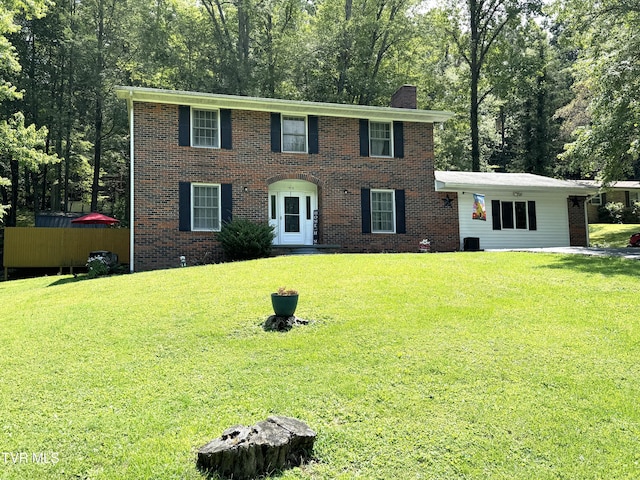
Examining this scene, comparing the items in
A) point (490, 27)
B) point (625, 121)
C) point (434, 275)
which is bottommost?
point (434, 275)

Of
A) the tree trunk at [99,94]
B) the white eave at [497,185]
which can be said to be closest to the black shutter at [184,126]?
the white eave at [497,185]

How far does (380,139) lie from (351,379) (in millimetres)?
13360

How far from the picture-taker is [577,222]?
63.7 ft

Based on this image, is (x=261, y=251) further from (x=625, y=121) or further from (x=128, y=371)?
(x=625, y=121)

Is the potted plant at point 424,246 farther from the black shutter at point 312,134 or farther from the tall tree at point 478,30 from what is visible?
the tall tree at point 478,30

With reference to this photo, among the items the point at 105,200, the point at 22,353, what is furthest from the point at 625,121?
the point at 105,200

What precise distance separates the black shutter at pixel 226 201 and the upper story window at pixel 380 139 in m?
5.28

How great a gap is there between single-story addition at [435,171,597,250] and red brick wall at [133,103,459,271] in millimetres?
722

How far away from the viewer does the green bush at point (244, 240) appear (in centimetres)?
1410

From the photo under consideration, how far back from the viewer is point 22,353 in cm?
599

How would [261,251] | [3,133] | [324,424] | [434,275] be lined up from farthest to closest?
[3,133] < [261,251] < [434,275] < [324,424]

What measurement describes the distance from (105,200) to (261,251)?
2926 cm

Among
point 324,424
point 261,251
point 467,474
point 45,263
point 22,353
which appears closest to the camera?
point 467,474

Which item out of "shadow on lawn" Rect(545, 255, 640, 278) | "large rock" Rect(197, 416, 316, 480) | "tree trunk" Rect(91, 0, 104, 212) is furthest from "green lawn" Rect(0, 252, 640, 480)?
"tree trunk" Rect(91, 0, 104, 212)
